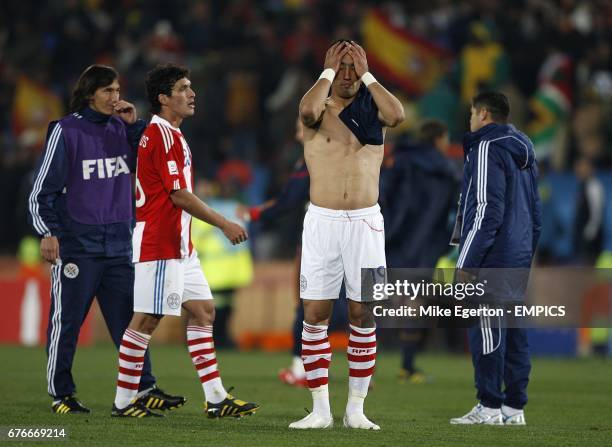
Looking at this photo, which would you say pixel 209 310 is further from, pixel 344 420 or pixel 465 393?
pixel 465 393

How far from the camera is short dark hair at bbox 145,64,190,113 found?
8383 millimetres

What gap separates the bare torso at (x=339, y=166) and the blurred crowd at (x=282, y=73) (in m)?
8.21

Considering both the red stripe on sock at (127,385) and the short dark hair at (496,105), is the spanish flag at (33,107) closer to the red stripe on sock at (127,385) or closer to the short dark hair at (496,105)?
the red stripe on sock at (127,385)

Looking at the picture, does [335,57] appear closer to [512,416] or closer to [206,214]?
[206,214]

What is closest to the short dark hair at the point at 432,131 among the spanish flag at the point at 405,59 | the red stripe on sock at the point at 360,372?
the red stripe on sock at the point at 360,372

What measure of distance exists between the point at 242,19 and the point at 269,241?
183 inches

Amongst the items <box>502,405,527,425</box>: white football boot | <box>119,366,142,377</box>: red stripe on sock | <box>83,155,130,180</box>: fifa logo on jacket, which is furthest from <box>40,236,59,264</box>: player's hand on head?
<box>502,405,527,425</box>: white football boot

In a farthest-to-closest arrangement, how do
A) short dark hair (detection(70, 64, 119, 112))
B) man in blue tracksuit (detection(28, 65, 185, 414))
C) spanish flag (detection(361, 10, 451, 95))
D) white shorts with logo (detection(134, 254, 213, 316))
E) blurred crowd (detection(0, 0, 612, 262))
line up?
spanish flag (detection(361, 10, 451, 95))
blurred crowd (detection(0, 0, 612, 262))
short dark hair (detection(70, 64, 119, 112))
man in blue tracksuit (detection(28, 65, 185, 414))
white shorts with logo (detection(134, 254, 213, 316))

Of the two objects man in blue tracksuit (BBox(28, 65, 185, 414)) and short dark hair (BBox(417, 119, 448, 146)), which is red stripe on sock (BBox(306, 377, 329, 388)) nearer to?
man in blue tracksuit (BBox(28, 65, 185, 414))

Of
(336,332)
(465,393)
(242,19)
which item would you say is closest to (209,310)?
(465,393)

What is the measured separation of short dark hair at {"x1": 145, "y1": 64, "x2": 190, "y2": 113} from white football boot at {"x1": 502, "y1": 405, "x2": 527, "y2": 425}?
123 inches

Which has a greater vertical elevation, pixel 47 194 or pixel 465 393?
pixel 47 194

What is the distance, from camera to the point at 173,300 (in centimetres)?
817

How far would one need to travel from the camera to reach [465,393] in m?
11.1
